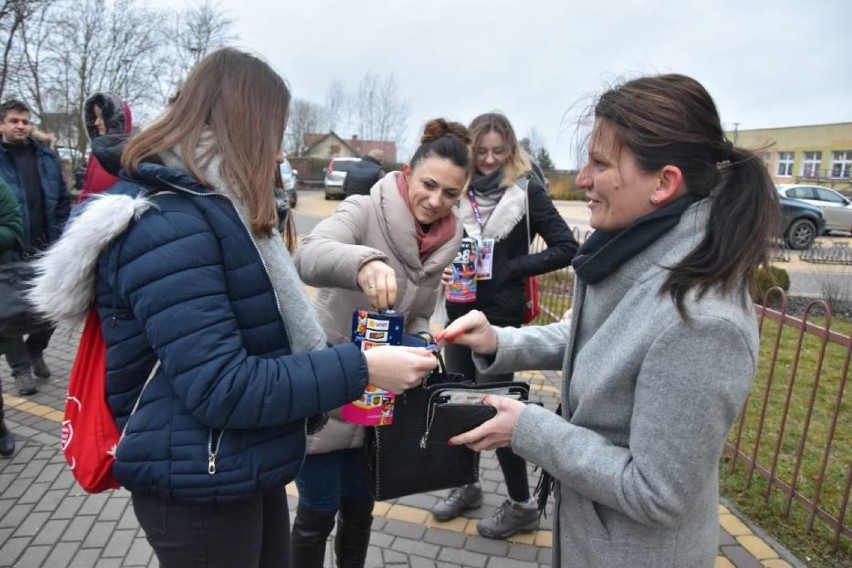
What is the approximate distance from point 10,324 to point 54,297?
1371mm

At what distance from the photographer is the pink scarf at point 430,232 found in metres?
2.35

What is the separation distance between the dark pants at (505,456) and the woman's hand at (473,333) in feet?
3.90

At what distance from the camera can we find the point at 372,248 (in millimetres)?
2084

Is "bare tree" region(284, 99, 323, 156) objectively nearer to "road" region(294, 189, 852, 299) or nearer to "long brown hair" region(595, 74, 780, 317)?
"road" region(294, 189, 852, 299)

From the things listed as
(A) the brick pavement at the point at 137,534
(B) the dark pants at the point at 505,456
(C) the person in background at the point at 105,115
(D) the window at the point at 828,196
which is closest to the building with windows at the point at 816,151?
(D) the window at the point at 828,196

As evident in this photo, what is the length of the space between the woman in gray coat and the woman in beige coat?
825 millimetres

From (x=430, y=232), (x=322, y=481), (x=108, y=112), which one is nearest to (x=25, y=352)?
(x=108, y=112)

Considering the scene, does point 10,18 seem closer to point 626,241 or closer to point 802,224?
point 626,241

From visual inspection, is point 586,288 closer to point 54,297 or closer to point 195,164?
point 195,164

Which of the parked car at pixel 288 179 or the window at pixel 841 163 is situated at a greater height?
the window at pixel 841 163

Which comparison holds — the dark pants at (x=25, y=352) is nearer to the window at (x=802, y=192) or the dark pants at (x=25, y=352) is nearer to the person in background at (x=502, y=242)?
the person in background at (x=502, y=242)

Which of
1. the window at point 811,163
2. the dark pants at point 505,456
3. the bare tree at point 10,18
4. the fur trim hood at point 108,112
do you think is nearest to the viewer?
the dark pants at point 505,456

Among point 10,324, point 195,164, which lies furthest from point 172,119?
point 10,324

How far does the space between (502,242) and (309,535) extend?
6.00ft
